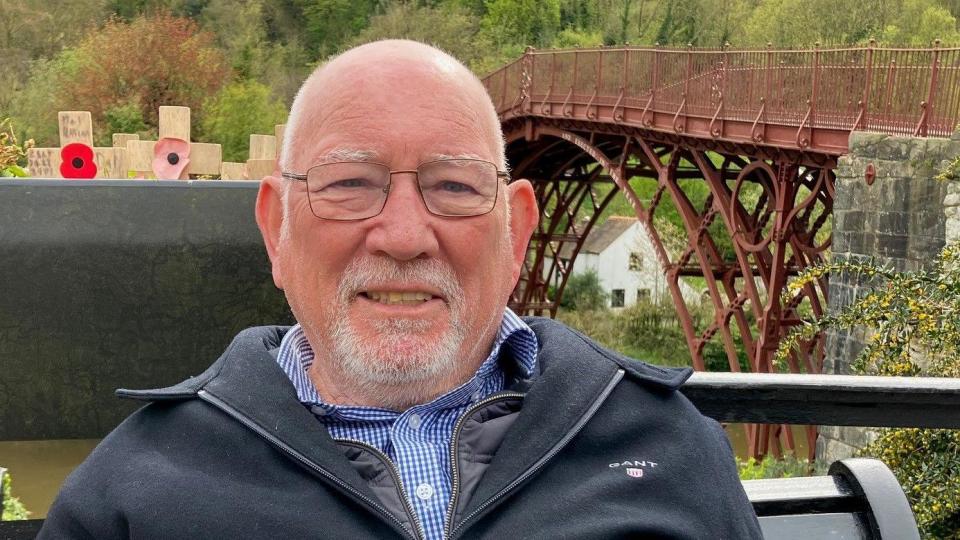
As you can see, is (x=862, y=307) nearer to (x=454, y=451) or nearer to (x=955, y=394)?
(x=955, y=394)

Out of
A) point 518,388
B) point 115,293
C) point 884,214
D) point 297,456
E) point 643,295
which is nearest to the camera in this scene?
point 297,456

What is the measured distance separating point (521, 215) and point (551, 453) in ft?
1.53

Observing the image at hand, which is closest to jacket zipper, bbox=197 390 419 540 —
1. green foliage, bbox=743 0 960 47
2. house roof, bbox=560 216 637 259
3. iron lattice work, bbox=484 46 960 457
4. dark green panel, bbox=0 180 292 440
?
dark green panel, bbox=0 180 292 440

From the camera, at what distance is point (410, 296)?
171 cm

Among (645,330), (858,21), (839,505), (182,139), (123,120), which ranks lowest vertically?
(645,330)

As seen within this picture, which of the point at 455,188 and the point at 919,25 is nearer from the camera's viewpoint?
the point at 455,188

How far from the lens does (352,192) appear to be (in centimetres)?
173

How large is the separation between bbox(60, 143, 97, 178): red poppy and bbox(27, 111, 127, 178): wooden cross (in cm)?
5

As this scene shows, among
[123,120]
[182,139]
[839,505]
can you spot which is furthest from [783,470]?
[123,120]

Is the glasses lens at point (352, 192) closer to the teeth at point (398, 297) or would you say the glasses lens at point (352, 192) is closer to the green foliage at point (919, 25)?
the teeth at point (398, 297)

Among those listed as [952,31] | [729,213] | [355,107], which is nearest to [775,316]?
[729,213]

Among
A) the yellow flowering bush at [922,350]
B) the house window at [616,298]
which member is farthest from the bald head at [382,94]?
the house window at [616,298]

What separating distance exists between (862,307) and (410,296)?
480 cm

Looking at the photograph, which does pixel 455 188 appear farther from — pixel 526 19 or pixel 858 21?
pixel 526 19
